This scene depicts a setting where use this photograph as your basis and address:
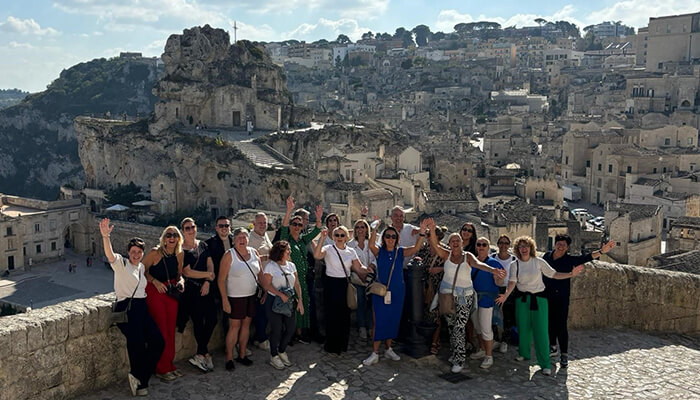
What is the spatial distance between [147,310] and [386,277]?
272 centimetres

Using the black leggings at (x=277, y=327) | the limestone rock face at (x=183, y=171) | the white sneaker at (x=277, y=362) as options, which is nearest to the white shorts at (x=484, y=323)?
the black leggings at (x=277, y=327)

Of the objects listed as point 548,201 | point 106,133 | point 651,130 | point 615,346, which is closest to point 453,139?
point 651,130

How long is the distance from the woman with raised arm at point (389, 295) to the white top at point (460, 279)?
530 mm

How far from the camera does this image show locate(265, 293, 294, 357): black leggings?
8.05 meters

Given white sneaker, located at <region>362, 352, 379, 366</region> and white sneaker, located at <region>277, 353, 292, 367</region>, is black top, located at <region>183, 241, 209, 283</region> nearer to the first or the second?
white sneaker, located at <region>277, 353, 292, 367</region>

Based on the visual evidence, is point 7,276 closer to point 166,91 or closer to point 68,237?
point 68,237

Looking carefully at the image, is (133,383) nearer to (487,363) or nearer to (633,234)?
(487,363)

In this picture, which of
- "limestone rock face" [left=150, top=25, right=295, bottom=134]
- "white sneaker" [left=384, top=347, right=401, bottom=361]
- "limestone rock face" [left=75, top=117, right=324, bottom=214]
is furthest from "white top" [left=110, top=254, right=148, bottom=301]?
"limestone rock face" [left=150, top=25, right=295, bottom=134]

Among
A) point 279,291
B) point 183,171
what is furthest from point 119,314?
point 183,171

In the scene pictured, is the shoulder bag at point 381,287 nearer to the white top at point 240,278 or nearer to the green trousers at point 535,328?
the white top at point 240,278

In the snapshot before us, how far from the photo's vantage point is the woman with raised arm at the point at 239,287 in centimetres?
784

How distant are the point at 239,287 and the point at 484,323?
114 inches

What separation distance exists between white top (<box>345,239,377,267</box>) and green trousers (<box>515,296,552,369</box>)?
1.81 meters

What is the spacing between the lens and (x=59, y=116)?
108 metres
